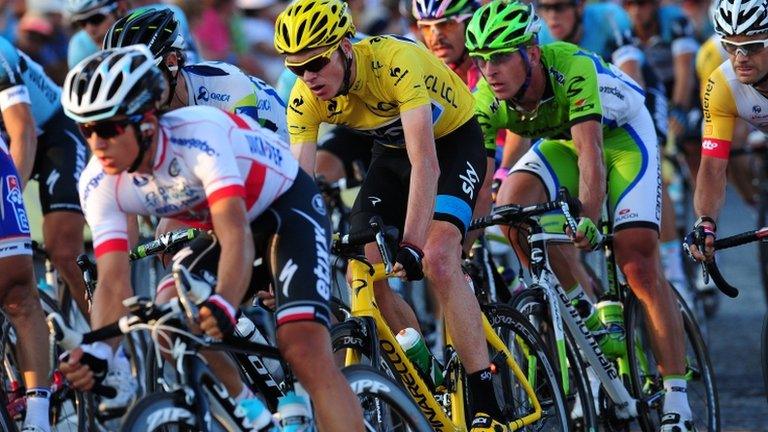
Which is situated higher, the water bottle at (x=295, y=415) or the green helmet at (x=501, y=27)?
the green helmet at (x=501, y=27)

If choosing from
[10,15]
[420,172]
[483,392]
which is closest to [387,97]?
[420,172]

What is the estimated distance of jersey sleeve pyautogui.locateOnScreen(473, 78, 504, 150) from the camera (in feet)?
27.1

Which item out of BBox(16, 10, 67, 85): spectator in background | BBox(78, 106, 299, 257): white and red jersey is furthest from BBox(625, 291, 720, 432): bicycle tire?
BBox(16, 10, 67, 85): spectator in background

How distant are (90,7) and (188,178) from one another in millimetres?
4953

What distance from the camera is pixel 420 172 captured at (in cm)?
672

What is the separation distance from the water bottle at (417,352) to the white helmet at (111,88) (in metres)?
1.86

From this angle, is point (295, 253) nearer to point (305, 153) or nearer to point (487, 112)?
point (305, 153)

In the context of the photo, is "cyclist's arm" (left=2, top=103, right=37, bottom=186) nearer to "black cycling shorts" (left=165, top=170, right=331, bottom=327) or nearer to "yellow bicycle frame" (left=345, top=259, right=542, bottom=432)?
"yellow bicycle frame" (left=345, top=259, right=542, bottom=432)

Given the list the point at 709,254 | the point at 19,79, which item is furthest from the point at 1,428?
the point at 709,254

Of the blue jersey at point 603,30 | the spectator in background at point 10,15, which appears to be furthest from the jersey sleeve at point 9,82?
the spectator in background at point 10,15

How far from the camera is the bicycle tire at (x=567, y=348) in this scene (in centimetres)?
760

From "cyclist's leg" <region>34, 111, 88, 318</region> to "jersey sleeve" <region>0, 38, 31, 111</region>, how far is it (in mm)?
706

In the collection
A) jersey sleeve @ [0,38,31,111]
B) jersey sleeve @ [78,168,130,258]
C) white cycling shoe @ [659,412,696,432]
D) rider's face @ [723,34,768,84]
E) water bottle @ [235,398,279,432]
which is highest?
jersey sleeve @ [0,38,31,111]

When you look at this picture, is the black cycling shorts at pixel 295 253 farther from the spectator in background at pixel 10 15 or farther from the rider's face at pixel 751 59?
the spectator in background at pixel 10 15
